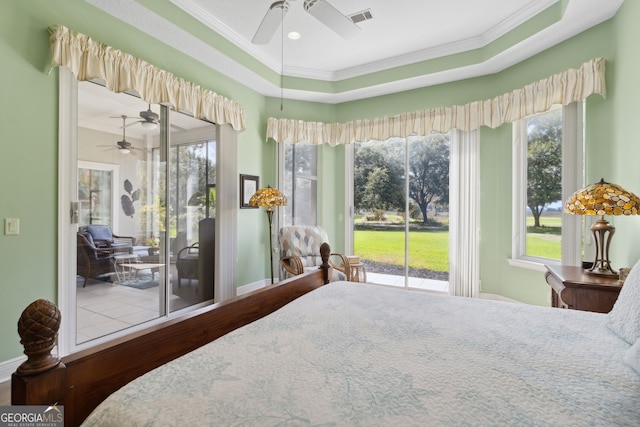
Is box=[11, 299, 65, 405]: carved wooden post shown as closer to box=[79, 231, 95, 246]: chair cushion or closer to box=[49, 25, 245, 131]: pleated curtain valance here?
box=[79, 231, 95, 246]: chair cushion

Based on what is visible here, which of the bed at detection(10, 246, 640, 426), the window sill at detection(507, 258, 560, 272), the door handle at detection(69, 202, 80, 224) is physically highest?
the door handle at detection(69, 202, 80, 224)

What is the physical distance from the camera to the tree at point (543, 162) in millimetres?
3061

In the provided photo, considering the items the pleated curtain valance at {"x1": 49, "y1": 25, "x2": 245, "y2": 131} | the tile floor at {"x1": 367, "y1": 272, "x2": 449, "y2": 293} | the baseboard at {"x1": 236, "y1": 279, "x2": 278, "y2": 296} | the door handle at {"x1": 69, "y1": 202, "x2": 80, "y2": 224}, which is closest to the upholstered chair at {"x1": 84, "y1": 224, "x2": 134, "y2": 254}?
the door handle at {"x1": 69, "y1": 202, "x2": 80, "y2": 224}

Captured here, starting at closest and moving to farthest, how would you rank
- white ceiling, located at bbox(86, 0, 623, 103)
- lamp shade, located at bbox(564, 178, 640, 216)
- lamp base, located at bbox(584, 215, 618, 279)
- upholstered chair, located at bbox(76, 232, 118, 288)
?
lamp shade, located at bbox(564, 178, 640, 216), lamp base, located at bbox(584, 215, 618, 279), upholstered chair, located at bbox(76, 232, 118, 288), white ceiling, located at bbox(86, 0, 623, 103)

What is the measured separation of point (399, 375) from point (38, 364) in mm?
967

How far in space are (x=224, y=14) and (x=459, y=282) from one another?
13.1 ft

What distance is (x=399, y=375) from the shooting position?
0.88m

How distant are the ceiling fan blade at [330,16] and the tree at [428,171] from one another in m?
2.19

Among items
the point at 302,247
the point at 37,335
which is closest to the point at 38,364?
the point at 37,335

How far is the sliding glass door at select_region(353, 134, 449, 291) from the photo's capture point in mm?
4066

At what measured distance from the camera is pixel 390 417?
700 mm

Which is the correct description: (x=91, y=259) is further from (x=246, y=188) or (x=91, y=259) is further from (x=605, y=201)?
(x=605, y=201)

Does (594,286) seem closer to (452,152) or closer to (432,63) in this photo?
(452,152)

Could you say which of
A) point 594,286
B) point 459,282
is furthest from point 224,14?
point 459,282
